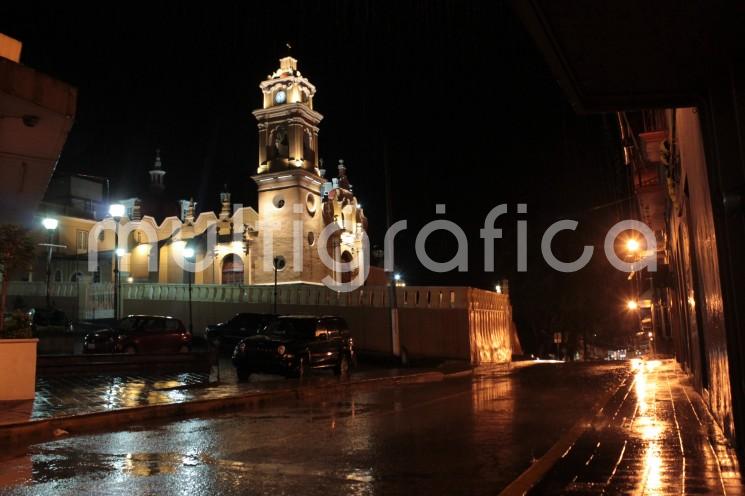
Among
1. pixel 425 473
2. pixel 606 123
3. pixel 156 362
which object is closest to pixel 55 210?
pixel 156 362

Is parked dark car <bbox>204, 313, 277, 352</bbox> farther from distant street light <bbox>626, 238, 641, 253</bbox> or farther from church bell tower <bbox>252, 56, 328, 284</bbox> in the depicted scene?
church bell tower <bbox>252, 56, 328, 284</bbox>

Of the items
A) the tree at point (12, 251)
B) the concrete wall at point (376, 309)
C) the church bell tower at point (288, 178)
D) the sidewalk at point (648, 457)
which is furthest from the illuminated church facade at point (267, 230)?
the sidewalk at point (648, 457)

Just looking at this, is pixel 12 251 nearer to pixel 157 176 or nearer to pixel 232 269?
pixel 232 269

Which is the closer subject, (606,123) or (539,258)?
(606,123)

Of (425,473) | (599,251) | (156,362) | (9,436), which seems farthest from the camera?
(599,251)

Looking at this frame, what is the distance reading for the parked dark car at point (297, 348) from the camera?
58.4ft

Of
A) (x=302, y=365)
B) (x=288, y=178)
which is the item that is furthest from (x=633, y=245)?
(x=288, y=178)

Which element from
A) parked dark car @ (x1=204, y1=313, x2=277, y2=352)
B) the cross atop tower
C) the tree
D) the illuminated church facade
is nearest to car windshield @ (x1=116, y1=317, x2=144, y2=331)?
→ parked dark car @ (x1=204, y1=313, x2=277, y2=352)

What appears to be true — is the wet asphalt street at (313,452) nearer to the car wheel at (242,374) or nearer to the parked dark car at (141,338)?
the car wheel at (242,374)

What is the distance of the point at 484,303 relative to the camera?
110 ft

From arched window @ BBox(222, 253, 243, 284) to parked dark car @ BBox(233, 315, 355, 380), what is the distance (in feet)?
A: 109

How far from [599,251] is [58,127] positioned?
35.1m

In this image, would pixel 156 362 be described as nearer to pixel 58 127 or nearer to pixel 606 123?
pixel 58 127

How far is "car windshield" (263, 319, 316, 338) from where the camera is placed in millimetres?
19078
